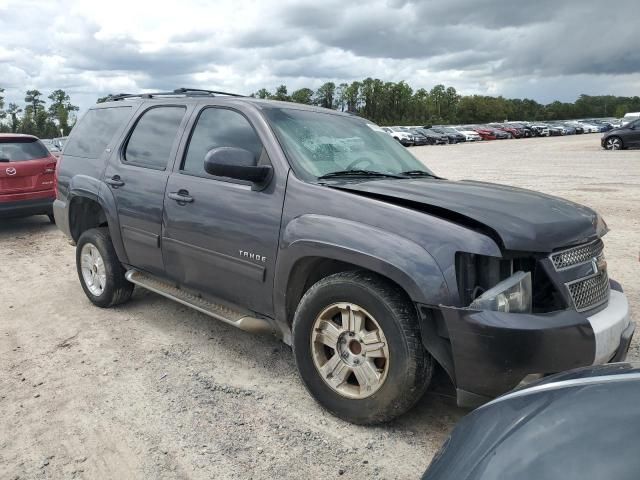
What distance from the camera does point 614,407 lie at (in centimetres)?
150

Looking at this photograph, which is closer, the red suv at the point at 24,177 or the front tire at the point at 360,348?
the front tire at the point at 360,348

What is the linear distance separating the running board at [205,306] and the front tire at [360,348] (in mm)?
420

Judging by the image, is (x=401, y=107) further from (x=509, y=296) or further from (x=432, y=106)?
(x=509, y=296)

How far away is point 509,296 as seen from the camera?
2.60m

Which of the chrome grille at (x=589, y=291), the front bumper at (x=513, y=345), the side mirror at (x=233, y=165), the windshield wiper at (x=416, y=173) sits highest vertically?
the side mirror at (x=233, y=165)

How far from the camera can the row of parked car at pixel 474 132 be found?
4625 centimetres

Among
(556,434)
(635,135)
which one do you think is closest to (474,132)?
(635,135)

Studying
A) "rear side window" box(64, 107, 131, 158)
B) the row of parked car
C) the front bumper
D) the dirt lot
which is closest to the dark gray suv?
the front bumper

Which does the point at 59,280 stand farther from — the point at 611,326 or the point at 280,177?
the point at 611,326

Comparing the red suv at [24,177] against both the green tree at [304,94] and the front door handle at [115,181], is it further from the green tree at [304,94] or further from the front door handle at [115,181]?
the green tree at [304,94]

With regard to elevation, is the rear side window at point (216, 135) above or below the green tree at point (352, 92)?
below

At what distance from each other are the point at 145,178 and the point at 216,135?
0.76 meters

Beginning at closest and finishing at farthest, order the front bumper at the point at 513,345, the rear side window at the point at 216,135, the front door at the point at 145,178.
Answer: the front bumper at the point at 513,345
the rear side window at the point at 216,135
the front door at the point at 145,178

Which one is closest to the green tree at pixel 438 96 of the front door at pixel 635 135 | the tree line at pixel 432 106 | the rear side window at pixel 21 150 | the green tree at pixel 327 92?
the tree line at pixel 432 106
